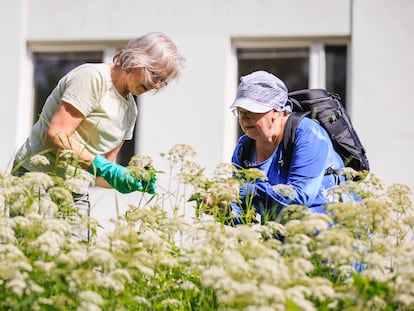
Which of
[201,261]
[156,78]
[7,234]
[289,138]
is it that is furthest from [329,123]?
[7,234]

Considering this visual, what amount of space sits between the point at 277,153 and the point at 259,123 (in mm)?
193

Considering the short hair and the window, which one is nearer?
the short hair

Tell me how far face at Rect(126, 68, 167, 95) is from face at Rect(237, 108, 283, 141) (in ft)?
1.53

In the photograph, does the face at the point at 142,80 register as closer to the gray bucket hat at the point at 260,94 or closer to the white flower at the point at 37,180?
the gray bucket hat at the point at 260,94

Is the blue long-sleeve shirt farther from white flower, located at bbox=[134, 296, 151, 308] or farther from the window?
the window

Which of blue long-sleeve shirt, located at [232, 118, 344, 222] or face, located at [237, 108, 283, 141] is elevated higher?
face, located at [237, 108, 283, 141]

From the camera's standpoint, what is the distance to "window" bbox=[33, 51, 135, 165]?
962 centimetres

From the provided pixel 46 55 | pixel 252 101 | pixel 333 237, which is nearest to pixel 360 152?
pixel 252 101

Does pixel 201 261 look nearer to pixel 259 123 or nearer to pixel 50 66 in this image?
pixel 259 123

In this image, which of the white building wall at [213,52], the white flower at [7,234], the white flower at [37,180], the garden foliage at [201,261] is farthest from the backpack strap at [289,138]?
the white building wall at [213,52]

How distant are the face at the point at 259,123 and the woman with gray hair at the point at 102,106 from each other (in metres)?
0.48

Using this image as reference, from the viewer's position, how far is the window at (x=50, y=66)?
9.62m

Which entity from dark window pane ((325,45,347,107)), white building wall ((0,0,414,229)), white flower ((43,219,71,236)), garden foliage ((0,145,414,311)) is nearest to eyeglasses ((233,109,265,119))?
garden foliage ((0,145,414,311))

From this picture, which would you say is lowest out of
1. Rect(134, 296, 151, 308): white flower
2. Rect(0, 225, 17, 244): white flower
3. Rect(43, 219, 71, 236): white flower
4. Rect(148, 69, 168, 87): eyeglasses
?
Rect(134, 296, 151, 308): white flower
